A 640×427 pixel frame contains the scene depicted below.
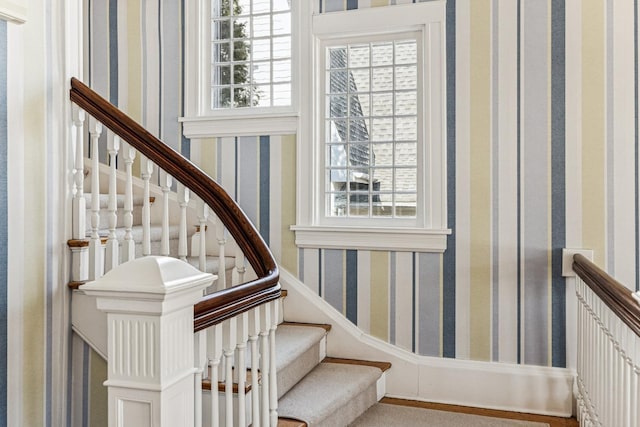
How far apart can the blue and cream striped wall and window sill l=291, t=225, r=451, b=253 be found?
0.16ft

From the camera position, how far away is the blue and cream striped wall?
9.78 ft

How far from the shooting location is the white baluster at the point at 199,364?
4.90ft

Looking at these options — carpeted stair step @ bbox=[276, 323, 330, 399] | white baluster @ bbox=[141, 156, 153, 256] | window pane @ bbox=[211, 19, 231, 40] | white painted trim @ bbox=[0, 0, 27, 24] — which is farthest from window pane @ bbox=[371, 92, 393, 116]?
white painted trim @ bbox=[0, 0, 27, 24]

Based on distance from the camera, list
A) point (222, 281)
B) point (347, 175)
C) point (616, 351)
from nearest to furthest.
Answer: point (616, 351) < point (222, 281) < point (347, 175)

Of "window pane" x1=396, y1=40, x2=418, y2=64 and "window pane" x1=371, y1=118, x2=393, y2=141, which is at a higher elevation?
"window pane" x1=396, y1=40, x2=418, y2=64

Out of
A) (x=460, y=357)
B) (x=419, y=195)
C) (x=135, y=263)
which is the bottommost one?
(x=460, y=357)

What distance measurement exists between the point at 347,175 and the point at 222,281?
3.90 ft

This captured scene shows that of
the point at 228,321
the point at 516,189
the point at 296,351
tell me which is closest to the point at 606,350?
the point at 516,189

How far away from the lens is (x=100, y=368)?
2.57m

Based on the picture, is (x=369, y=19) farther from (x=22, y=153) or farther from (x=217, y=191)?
(x=22, y=153)

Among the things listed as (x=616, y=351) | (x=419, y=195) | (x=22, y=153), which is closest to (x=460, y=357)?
(x=419, y=195)

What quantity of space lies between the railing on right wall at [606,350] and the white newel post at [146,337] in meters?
1.31

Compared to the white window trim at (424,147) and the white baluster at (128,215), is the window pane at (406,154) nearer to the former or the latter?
the white window trim at (424,147)

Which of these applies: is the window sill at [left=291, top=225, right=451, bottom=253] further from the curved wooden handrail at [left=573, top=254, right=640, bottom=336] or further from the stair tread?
the curved wooden handrail at [left=573, top=254, right=640, bottom=336]
